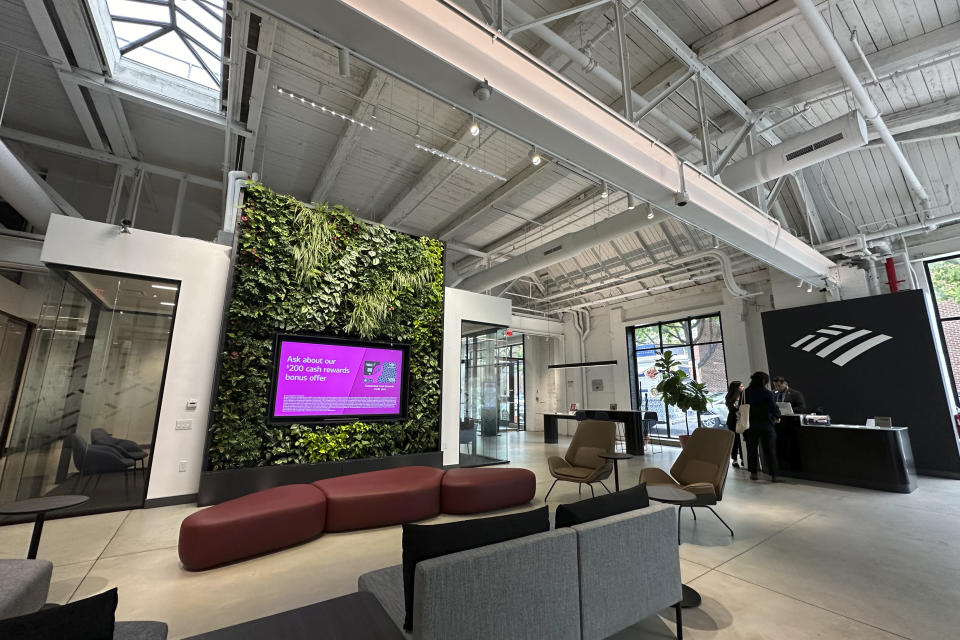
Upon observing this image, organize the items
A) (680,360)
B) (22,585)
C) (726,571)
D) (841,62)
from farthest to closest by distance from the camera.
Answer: (680,360) < (841,62) < (726,571) < (22,585)

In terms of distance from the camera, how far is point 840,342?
7.49m

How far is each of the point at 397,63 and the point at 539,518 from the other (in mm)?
2999

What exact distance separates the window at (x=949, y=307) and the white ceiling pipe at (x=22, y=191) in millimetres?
14088

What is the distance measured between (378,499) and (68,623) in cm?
301

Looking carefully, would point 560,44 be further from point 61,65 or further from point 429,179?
point 61,65

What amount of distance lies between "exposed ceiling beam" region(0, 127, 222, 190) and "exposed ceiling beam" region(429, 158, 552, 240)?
4214 millimetres

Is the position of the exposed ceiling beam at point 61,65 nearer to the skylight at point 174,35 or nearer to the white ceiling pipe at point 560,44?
the skylight at point 174,35

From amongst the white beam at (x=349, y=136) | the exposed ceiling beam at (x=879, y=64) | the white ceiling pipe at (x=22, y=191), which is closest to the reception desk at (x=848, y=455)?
the exposed ceiling beam at (x=879, y=64)

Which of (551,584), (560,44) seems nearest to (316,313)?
(560,44)

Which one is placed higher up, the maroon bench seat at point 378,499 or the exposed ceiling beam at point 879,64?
the exposed ceiling beam at point 879,64

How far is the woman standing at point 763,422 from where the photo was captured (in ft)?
19.7

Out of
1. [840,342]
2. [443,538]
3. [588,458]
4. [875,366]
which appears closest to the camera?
[443,538]

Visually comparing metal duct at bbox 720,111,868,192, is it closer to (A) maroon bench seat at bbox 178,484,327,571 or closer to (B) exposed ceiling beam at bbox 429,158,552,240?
(B) exposed ceiling beam at bbox 429,158,552,240

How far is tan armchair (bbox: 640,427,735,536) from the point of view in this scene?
3758 millimetres
